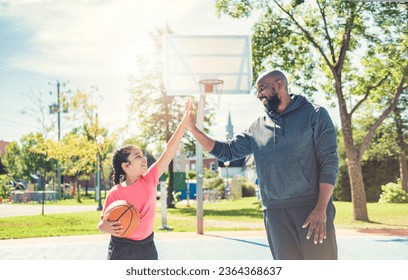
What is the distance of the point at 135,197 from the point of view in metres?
2.30

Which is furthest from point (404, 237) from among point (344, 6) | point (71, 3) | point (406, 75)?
point (71, 3)

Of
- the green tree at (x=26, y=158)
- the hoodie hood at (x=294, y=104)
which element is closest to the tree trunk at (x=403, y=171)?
the green tree at (x=26, y=158)

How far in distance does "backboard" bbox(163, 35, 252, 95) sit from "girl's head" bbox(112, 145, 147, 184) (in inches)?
131

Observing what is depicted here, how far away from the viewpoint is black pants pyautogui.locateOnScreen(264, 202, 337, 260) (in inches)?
82.3

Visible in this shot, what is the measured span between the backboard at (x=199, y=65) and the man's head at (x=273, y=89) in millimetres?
3362

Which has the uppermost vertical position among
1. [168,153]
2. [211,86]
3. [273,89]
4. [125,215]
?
[211,86]

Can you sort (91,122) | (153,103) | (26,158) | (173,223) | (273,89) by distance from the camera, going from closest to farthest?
1. (273,89)
2. (26,158)
3. (173,223)
4. (91,122)
5. (153,103)

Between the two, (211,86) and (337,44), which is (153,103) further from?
(211,86)

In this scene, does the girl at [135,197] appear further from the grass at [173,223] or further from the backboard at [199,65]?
the grass at [173,223]

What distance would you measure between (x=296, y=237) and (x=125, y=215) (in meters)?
0.75

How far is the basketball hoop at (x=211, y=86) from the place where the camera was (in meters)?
5.54

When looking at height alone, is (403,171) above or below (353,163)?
below

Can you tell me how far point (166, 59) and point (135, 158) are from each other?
137 inches

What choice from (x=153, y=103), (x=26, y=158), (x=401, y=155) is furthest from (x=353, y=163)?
(x=26, y=158)
